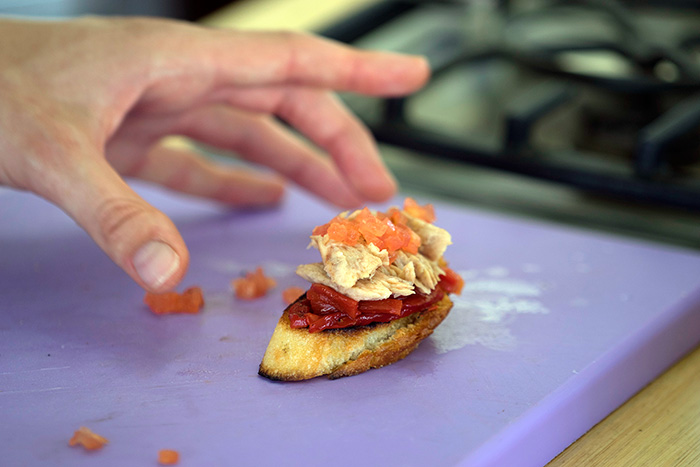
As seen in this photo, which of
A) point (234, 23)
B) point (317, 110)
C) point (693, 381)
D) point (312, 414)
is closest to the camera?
point (312, 414)

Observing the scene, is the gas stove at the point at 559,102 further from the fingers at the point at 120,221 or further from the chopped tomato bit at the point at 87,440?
the chopped tomato bit at the point at 87,440

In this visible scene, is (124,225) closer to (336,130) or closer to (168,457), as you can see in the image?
(168,457)

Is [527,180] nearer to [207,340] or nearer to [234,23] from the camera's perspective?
[207,340]

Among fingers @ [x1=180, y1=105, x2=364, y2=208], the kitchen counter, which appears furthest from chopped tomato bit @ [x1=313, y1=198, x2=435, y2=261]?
fingers @ [x1=180, y1=105, x2=364, y2=208]

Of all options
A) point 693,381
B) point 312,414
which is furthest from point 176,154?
point 693,381

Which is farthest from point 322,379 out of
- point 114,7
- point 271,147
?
point 114,7

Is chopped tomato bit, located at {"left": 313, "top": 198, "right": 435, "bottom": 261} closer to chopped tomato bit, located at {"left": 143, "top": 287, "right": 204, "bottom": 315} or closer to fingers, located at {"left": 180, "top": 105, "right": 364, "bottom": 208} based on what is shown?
chopped tomato bit, located at {"left": 143, "top": 287, "right": 204, "bottom": 315}

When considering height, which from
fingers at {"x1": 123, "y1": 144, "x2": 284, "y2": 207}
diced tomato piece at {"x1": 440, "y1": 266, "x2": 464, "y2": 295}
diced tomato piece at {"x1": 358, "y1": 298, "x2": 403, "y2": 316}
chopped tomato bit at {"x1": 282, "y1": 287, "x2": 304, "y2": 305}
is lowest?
fingers at {"x1": 123, "y1": 144, "x2": 284, "y2": 207}

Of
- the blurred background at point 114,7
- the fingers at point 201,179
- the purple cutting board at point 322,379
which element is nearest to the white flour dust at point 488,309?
the purple cutting board at point 322,379
